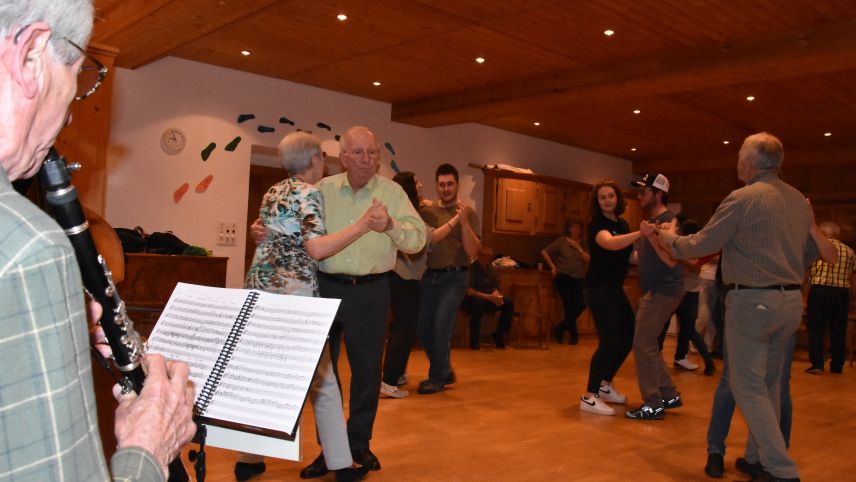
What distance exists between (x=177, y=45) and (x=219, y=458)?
12.6ft

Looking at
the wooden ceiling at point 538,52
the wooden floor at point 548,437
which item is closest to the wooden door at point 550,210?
the wooden ceiling at point 538,52

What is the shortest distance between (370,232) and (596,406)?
2.25 metres

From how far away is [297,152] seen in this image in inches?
113

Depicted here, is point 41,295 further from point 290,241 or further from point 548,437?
point 548,437

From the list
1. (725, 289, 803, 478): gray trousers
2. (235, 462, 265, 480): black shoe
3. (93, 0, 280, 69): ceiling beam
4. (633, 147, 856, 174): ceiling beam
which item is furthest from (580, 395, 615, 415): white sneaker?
(633, 147, 856, 174): ceiling beam

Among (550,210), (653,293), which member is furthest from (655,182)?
(550,210)

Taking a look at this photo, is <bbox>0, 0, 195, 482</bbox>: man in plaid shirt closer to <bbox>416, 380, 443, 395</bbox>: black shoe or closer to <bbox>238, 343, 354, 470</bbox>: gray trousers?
<bbox>238, 343, 354, 470</bbox>: gray trousers

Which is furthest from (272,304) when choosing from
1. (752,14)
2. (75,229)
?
(752,14)

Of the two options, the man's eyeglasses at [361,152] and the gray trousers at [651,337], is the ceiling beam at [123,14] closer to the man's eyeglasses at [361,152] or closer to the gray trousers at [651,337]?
the man's eyeglasses at [361,152]

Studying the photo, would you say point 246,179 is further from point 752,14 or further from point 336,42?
point 752,14

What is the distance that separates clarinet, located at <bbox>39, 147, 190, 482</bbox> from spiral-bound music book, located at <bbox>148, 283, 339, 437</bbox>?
491 mm

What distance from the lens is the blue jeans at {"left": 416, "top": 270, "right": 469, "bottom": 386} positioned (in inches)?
200

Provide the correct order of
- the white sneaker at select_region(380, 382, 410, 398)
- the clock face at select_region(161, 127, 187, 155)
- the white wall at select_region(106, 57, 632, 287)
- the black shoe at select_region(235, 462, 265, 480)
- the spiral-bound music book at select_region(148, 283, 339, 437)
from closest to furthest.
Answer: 1. the spiral-bound music book at select_region(148, 283, 339, 437)
2. the black shoe at select_region(235, 462, 265, 480)
3. the white sneaker at select_region(380, 382, 410, 398)
4. the white wall at select_region(106, 57, 632, 287)
5. the clock face at select_region(161, 127, 187, 155)

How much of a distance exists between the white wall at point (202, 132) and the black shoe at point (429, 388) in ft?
9.52
